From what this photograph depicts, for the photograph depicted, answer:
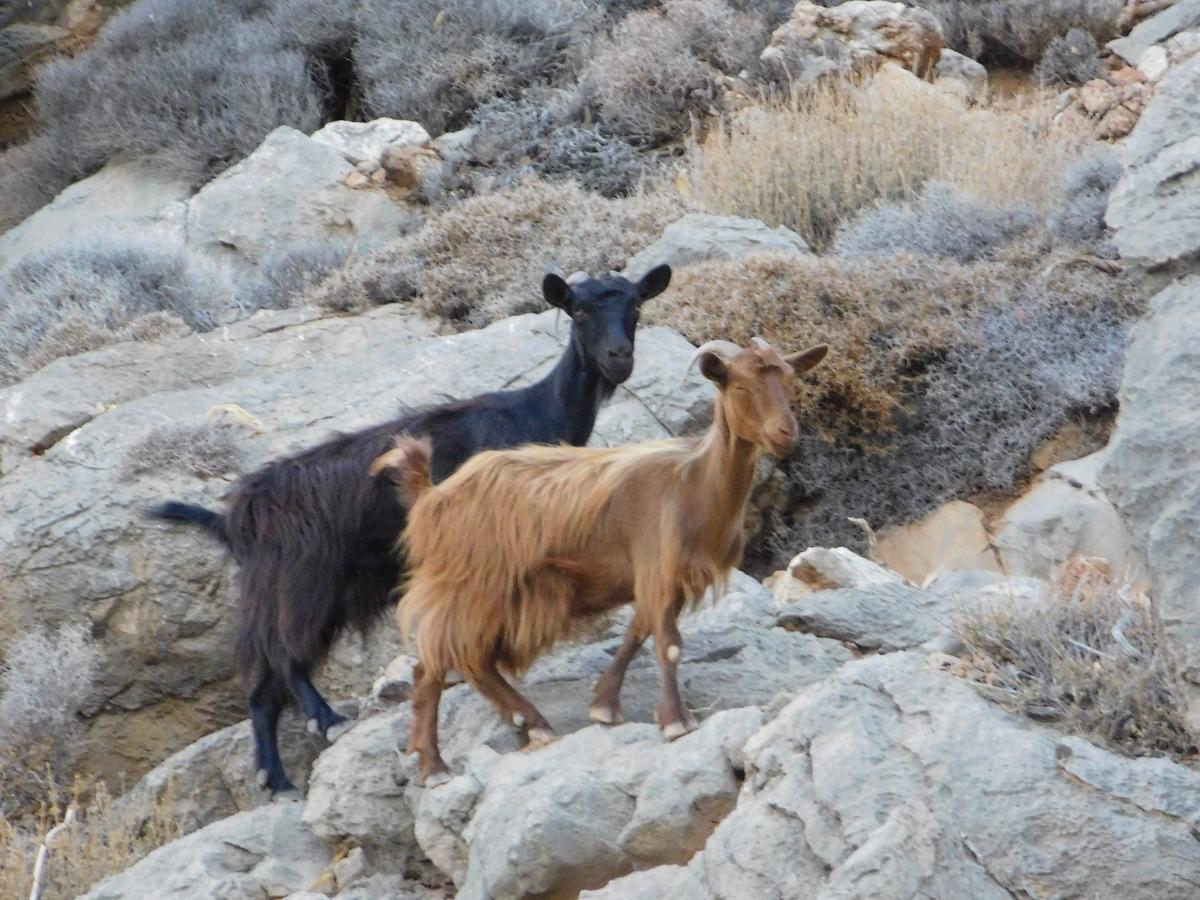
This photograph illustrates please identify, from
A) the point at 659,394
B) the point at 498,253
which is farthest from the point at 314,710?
the point at 498,253

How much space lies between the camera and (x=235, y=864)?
6246 mm

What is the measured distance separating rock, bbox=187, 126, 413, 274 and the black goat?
298 inches

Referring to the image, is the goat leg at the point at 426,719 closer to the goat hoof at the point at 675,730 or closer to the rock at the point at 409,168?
the goat hoof at the point at 675,730

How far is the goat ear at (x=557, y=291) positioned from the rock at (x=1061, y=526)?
318 centimetres

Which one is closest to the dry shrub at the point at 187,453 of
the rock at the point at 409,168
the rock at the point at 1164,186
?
the rock at the point at 1164,186

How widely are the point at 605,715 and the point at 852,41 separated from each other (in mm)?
12352

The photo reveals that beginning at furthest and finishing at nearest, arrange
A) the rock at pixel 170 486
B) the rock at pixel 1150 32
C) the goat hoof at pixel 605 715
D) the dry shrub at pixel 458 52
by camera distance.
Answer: the dry shrub at pixel 458 52
the rock at pixel 1150 32
the rock at pixel 170 486
the goat hoof at pixel 605 715

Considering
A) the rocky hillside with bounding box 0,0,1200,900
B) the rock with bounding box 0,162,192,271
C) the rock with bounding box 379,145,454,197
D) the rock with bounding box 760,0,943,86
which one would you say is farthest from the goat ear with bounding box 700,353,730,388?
the rock with bounding box 760,0,943,86

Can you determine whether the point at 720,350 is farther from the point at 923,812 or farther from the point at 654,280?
the point at 654,280

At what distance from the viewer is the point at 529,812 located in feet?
17.3

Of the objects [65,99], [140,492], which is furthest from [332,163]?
[140,492]

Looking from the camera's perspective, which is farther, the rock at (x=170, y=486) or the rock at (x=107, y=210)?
the rock at (x=107, y=210)

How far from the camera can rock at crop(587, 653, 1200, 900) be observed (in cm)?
423

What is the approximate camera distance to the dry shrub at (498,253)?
41.9ft
